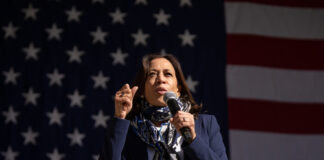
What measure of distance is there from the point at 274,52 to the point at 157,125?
62.6 inches

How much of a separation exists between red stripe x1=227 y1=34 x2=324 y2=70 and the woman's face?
1.25 meters

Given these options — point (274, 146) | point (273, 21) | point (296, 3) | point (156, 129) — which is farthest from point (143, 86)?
point (296, 3)

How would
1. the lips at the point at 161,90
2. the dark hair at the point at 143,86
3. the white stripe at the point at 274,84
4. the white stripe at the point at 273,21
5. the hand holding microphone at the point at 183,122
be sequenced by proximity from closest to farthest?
the hand holding microphone at the point at 183,122 < the lips at the point at 161,90 < the dark hair at the point at 143,86 < the white stripe at the point at 274,84 < the white stripe at the point at 273,21

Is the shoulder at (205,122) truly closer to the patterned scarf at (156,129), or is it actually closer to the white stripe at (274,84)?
the patterned scarf at (156,129)

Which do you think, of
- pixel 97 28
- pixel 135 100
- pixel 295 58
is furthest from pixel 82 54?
pixel 295 58

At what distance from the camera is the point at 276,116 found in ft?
8.95

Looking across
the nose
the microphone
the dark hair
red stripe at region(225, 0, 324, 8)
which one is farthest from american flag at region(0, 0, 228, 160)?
the microphone

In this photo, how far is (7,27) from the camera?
285 centimetres

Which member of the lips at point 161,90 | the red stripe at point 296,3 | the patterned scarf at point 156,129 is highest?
the red stripe at point 296,3

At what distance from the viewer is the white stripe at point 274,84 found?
2.76 metres

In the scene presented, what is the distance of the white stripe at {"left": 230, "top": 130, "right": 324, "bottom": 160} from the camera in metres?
2.63

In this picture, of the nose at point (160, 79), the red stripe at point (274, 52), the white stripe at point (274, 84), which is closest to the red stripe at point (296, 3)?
the red stripe at point (274, 52)

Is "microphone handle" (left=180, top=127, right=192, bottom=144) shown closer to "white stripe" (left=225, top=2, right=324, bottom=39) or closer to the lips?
the lips

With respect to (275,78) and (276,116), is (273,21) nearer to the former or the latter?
(275,78)
